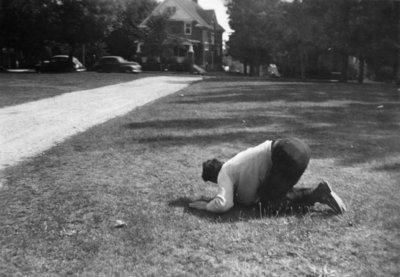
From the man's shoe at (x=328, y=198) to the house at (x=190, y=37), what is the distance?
4593 centimetres

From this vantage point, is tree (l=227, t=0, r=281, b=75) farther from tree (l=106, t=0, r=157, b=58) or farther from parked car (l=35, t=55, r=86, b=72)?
parked car (l=35, t=55, r=86, b=72)

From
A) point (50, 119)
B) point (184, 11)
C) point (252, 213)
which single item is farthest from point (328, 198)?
point (184, 11)

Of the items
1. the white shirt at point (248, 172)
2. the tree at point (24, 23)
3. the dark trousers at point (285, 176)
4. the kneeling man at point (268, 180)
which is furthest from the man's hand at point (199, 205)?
the tree at point (24, 23)

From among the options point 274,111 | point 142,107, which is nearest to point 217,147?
point 274,111

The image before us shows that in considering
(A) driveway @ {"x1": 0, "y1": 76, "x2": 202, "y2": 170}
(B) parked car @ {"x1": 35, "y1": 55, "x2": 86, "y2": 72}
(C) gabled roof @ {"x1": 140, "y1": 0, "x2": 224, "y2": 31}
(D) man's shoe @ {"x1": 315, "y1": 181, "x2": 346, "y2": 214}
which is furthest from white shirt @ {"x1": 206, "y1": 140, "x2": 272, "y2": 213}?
(C) gabled roof @ {"x1": 140, "y1": 0, "x2": 224, "y2": 31}

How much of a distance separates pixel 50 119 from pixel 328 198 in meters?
8.32

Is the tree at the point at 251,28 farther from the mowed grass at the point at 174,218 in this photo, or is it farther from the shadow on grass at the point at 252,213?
the shadow on grass at the point at 252,213

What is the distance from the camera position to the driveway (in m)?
8.12

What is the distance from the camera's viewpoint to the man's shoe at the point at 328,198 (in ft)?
15.4

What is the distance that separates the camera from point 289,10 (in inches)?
1539

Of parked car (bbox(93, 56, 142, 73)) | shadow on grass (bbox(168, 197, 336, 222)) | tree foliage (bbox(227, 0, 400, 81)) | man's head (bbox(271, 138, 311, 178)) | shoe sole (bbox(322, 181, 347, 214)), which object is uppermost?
tree foliage (bbox(227, 0, 400, 81))

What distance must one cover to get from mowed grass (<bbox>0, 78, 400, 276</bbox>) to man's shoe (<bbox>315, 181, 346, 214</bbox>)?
0.11 m

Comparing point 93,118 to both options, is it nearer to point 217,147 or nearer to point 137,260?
point 217,147

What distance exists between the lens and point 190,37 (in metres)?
62.7
